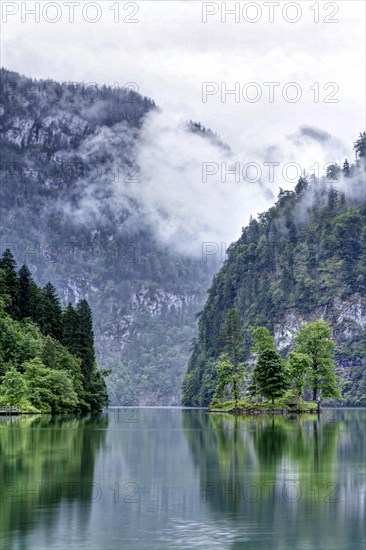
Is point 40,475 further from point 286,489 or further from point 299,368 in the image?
point 299,368

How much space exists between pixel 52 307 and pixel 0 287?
51.8 ft

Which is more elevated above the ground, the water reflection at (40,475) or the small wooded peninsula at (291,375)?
the small wooded peninsula at (291,375)

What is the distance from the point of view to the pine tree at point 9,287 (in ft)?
472

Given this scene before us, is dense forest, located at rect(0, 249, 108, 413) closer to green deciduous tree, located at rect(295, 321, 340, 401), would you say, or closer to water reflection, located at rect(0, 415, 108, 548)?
green deciduous tree, located at rect(295, 321, 340, 401)

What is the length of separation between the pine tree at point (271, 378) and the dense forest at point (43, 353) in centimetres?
2292

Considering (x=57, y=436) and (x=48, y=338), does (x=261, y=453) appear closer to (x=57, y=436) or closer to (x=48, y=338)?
(x=57, y=436)

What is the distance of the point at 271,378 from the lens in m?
131

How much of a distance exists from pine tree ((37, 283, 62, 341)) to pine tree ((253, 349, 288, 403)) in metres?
35.1

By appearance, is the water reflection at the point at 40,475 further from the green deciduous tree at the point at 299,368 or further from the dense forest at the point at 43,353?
the green deciduous tree at the point at 299,368

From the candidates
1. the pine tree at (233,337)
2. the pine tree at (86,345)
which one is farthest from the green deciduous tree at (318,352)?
the pine tree at (86,345)

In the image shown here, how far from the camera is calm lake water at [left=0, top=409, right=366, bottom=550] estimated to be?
104 ft

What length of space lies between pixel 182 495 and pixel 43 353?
94655 mm

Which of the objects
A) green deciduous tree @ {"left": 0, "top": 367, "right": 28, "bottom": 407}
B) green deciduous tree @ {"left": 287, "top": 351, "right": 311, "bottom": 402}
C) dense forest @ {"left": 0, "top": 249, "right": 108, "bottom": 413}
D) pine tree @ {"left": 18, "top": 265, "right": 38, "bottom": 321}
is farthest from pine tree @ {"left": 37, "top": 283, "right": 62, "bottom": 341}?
green deciduous tree @ {"left": 287, "top": 351, "right": 311, "bottom": 402}

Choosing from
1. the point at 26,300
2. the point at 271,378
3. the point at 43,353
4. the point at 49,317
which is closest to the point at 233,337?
the point at 49,317
